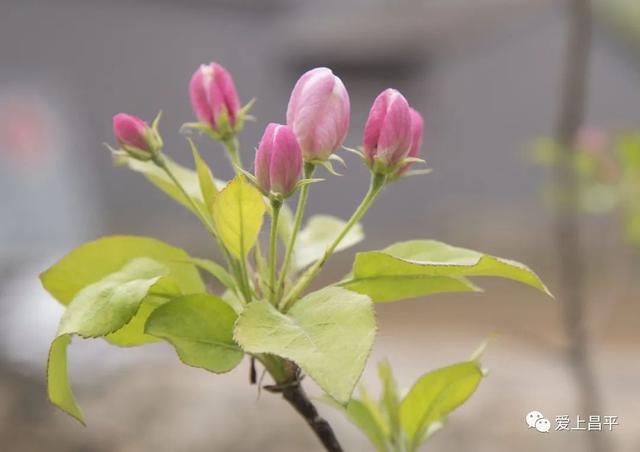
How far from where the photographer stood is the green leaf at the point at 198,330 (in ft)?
1.11

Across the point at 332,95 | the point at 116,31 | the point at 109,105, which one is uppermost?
the point at 116,31

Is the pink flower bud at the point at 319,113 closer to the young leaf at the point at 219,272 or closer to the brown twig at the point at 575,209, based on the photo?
the young leaf at the point at 219,272

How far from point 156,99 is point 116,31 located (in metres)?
0.43

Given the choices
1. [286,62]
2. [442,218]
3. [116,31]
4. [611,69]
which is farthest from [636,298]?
[116,31]

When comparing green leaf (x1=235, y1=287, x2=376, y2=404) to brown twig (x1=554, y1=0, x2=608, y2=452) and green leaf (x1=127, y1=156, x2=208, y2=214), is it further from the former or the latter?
brown twig (x1=554, y1=0, x2=608, y2=452)

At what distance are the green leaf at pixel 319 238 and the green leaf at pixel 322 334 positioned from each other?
85 mm

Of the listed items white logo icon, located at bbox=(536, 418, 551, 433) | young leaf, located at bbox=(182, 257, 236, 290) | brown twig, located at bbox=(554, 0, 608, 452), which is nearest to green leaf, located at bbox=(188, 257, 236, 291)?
→ young leaf, located at bbox=(182, 257, 236, 290)

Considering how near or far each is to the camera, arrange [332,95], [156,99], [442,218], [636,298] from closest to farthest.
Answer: [332,95], [636,298], [442,218], [156,99]

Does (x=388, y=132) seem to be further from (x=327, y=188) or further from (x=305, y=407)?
(x=327, y=188)

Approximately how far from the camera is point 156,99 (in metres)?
4.32

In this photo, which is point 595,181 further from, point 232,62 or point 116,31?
point 116,31

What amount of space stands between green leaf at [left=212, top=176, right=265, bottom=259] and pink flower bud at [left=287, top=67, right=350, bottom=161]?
0.08 ft

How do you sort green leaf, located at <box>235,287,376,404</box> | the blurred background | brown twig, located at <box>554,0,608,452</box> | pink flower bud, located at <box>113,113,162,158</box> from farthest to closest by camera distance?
the blurred background → brown twig, located at <box>554,0,608,452</box> → pink flower bud, located at <box>113,113,162,158</box> → green leaf, located at <box>235,287,376,404</box>

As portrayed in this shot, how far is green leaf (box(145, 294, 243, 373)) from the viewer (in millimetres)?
338
